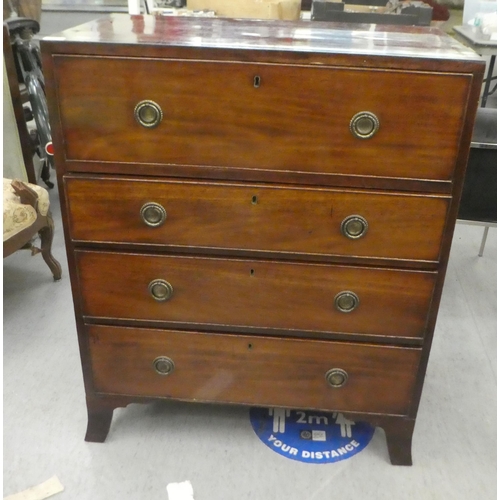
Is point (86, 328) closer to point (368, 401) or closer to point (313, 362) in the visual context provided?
point (313, 362)

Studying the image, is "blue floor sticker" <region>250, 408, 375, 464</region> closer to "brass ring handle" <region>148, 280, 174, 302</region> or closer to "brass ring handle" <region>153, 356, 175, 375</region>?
"brass ring handle" <region>153, 356, 175, 375</region>

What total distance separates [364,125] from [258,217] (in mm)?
256

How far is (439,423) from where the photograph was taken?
1.43 meters

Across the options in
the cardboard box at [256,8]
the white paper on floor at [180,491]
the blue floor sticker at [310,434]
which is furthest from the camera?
the cardboard box at [256,8]

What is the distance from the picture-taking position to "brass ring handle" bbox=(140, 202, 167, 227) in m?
1.01

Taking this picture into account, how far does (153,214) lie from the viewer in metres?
1.02

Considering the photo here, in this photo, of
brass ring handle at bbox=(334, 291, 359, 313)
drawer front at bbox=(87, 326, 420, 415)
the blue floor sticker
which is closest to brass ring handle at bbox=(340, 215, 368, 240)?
brass ring handle at bbox=(334, 291, 359, 313)

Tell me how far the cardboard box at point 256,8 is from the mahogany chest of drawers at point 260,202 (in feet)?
1.01

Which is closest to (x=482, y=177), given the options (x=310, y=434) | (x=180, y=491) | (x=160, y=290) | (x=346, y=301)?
(x=346, y=301)

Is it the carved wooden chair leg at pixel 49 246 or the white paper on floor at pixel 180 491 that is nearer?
the white paper on floor at pixel 180 491

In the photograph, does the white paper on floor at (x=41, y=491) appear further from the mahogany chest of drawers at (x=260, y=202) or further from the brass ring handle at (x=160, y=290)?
the brass ring handle at (x=160, y=290)

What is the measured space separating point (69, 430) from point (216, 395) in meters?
0.43

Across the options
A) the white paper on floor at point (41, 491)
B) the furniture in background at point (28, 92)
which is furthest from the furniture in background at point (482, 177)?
the furniture in background at point (28, 92)

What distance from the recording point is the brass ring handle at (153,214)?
1.01 m
